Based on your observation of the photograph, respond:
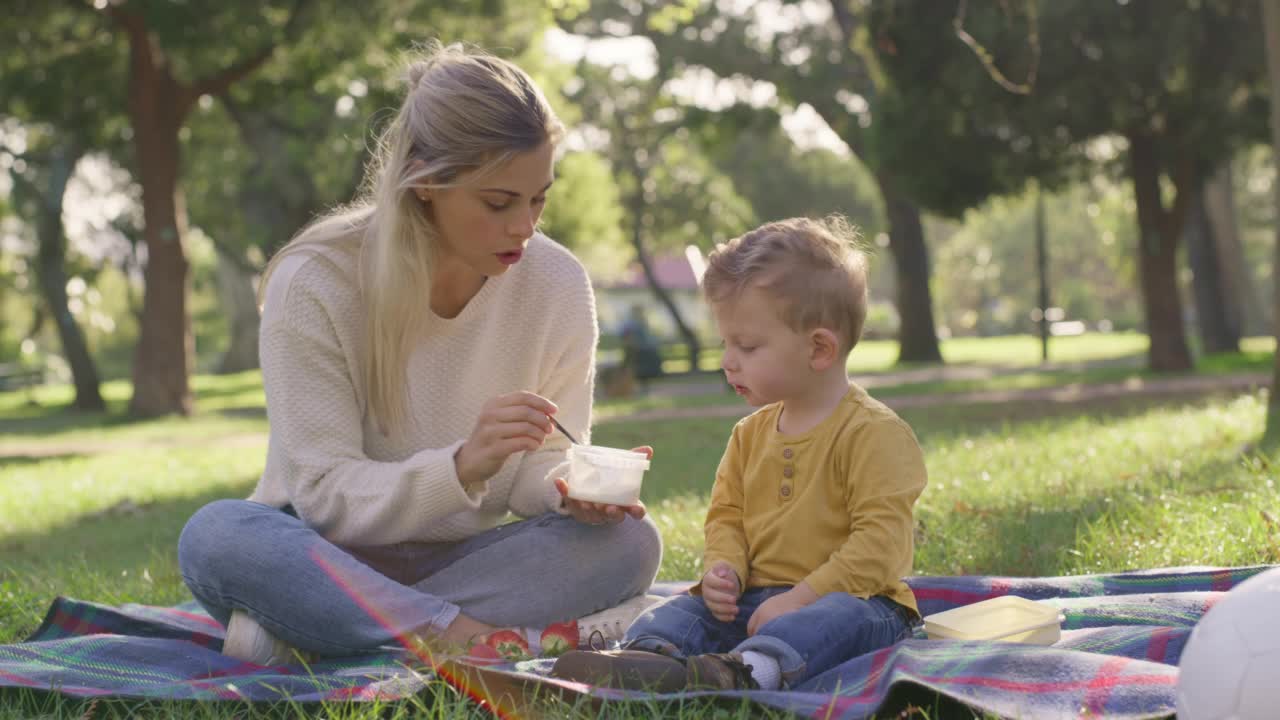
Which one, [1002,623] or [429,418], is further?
[429,418]

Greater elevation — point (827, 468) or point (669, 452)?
point (827, 468)

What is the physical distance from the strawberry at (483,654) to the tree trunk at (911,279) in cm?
1997

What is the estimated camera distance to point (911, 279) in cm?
2394

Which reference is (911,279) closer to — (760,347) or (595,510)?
(595,510)

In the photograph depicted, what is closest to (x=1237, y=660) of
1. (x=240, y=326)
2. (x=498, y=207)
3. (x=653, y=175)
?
(x=498, y=207)

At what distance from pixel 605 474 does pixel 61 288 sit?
2097 cm

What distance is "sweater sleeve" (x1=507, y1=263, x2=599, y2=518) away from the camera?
378 cm

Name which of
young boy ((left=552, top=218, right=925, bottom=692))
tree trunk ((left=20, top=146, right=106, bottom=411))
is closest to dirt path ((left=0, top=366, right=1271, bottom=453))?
tree trunk ((left=20, top=146, right=106, bottom=411))

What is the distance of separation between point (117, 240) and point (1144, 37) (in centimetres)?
3469

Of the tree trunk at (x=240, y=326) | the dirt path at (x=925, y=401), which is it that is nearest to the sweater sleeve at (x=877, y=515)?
the dirt path at (x=925, y=401)

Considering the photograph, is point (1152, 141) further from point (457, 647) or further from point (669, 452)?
point (457, 647)

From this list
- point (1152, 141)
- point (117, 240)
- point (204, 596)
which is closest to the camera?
point (204, 596)

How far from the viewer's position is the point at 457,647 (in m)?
3.27

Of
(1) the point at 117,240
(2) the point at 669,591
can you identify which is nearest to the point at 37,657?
(2) the point at 669,591
